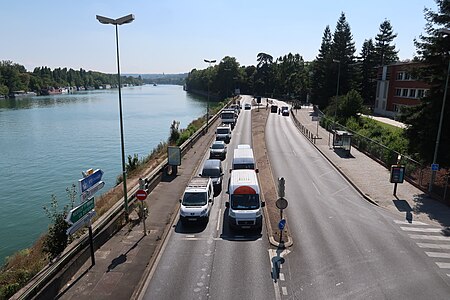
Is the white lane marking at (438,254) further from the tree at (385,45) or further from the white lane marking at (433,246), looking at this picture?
the tree at (385,45)

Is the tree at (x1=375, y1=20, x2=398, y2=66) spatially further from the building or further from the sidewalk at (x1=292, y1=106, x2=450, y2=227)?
the sidewalk at (x1=292, y1=106, x2=450, y2=227)

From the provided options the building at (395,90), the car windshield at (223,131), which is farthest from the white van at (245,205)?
the building at (395,90)

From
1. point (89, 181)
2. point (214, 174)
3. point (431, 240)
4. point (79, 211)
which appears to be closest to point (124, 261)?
point (79, 211)

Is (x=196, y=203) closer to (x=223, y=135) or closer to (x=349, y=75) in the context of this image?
(x=223, y=135)

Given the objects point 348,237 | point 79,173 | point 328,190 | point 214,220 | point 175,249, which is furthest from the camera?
point 79,173

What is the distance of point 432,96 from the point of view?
78.8 feet

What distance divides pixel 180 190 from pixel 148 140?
36.8 meters

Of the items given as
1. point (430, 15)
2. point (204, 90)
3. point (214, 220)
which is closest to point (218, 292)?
point (214, 220)

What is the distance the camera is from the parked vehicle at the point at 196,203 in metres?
18.0

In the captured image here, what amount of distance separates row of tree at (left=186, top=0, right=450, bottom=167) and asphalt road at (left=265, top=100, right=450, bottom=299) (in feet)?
22.0

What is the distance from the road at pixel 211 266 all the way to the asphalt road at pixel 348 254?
1.06m

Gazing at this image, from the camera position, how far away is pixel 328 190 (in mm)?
24875

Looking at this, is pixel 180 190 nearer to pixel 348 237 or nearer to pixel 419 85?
pixel 348 237

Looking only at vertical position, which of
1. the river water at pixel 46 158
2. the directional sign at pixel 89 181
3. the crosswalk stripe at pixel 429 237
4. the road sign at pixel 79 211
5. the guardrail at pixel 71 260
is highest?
the directional sign at pixel 89 181
